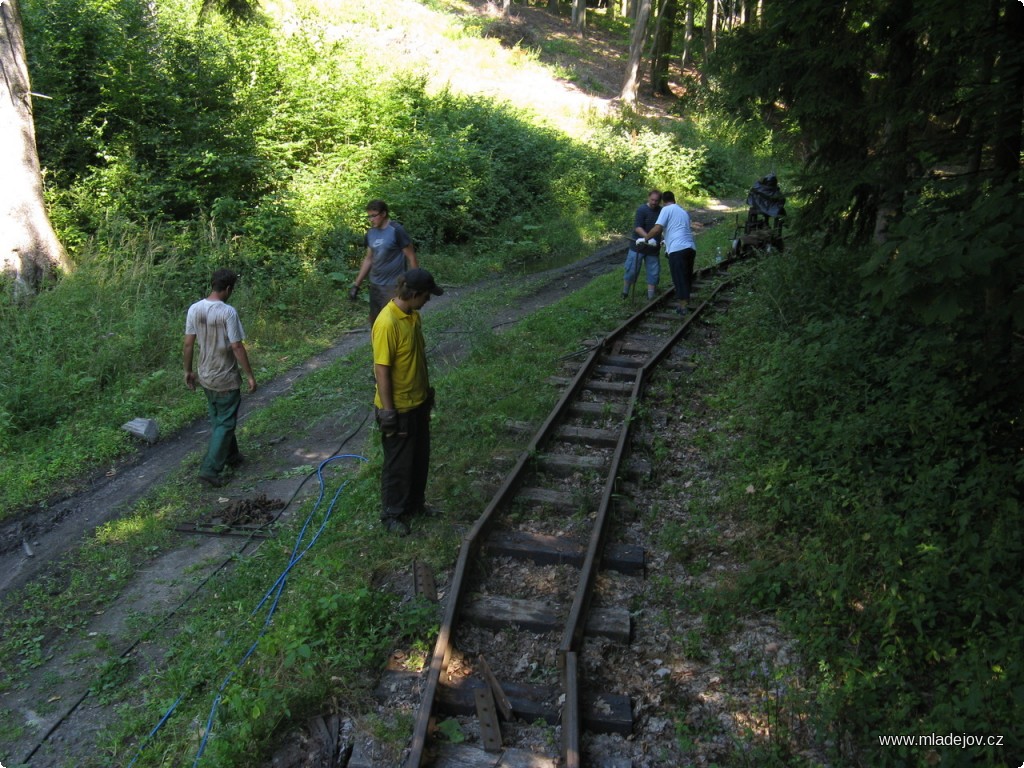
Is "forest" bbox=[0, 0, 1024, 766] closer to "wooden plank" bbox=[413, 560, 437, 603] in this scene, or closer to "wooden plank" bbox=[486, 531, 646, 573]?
"wooden plank" bbox=[413, 560, 437, 603]

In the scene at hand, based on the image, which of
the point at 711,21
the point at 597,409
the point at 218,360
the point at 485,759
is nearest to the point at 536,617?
the point at 485,759

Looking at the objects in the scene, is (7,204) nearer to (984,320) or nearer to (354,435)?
(354,435)

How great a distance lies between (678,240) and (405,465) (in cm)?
726

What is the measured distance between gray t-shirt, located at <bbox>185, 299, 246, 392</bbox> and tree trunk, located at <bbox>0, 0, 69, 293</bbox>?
225 inches

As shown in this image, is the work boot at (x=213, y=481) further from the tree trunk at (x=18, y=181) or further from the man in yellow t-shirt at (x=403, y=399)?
the tree trunk at (x=18, y=181)

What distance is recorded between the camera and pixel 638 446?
7.70 m

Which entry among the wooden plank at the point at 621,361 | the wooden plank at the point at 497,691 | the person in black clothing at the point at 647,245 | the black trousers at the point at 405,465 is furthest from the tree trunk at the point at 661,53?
the wooden plank at the point at 497,691

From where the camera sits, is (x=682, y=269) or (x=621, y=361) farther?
(x=682, y=269)

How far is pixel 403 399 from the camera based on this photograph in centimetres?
611

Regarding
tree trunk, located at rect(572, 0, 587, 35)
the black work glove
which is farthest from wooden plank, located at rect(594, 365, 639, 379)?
tree trunk, located at rect(572, 0, 587, 35)

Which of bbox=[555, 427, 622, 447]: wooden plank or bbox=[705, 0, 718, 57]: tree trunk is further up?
bbox=[705, 0, 718, 57]: tree trunk

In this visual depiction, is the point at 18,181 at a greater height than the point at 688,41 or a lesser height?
lesser

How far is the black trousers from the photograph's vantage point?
6188mm

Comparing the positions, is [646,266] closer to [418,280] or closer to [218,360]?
[218,360]
